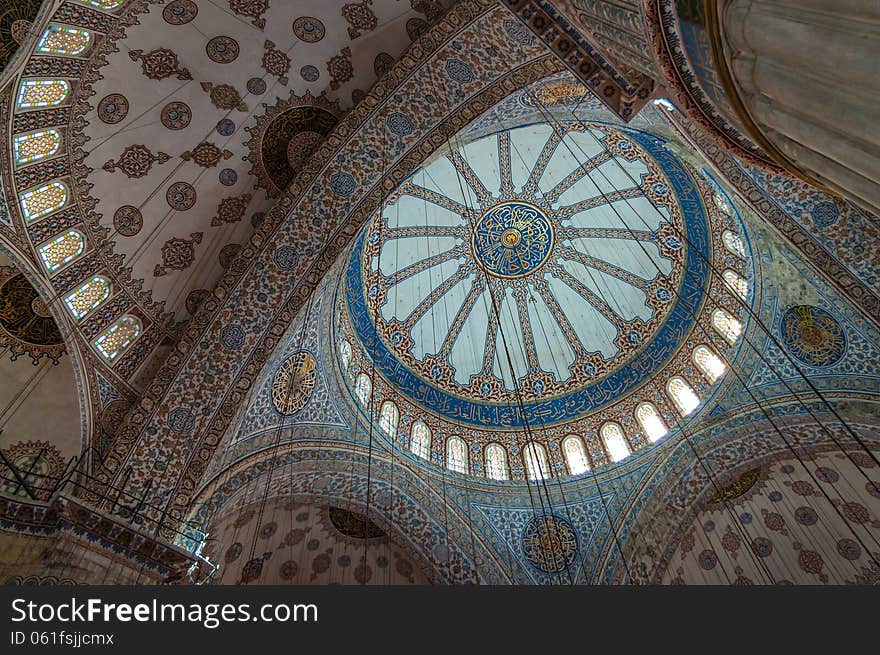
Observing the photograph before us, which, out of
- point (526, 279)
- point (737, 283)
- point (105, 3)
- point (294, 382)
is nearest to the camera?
point (105, 3)

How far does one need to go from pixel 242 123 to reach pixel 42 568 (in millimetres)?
5438

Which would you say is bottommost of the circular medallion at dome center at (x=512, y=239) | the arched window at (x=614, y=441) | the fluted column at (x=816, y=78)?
the fluted column at (x=816, y=78)

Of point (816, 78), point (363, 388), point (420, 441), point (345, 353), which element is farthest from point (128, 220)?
point (816, 78)

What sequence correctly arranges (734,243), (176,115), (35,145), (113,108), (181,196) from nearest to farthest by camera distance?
(35,145)
(113,108)
(176,115)
(181,196)
(734,243)

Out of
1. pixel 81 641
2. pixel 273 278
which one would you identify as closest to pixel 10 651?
pixel 81 641

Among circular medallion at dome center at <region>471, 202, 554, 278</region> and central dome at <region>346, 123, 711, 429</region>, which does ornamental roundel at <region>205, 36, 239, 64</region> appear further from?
circular medallion at dome center at <region>471, 202, 554, 278</region>

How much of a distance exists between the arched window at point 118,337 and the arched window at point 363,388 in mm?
3418

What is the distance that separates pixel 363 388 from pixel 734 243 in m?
6.48

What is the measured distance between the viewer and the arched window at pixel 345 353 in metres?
8.72

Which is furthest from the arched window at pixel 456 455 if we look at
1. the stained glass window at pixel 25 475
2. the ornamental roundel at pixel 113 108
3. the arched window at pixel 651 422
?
the ornamental roundel at pixel 113 108

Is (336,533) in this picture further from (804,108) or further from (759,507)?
(804,108)

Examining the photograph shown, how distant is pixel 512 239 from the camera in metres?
11.4

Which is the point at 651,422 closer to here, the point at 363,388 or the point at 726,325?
the point at 726,325

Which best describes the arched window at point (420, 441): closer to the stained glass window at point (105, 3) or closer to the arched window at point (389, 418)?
the arched window at point (389, 418)
